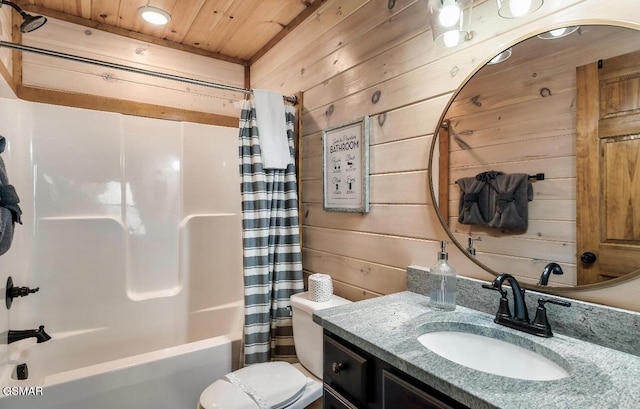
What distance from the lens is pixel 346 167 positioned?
1719mm

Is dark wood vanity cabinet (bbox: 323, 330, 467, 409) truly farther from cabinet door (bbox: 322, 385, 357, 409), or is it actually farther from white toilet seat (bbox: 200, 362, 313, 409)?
white toilet seat (bbox: 200, 362, 313, 409)

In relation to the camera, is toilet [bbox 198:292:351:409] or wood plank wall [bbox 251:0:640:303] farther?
toilet [bbox 198:292:351:409]

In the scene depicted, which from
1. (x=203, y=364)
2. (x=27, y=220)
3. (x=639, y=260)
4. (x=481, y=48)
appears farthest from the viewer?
(x=27, y=220)

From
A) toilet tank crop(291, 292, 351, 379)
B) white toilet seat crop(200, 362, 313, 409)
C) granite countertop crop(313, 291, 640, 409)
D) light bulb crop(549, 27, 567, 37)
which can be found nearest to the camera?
granite countertop crop(313, 291, 640, 409)

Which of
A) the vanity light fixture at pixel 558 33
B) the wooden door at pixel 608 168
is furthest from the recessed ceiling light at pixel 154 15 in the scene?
the wooden door at pixel 608 168

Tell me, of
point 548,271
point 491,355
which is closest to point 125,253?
point 491,355

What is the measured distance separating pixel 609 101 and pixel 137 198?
2553 millimetres

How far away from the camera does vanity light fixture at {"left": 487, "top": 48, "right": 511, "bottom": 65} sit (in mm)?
1051

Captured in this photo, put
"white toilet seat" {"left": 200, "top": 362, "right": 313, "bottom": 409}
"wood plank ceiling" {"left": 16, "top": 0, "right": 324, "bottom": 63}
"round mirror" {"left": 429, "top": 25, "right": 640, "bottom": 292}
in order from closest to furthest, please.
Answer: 1. "round mirror" {"left": 429, "top": 25, "right": 640, "bottom": 292}
2. "white toilet seat" {"left": 200, "top": 362, "right": 313, "bottom": 409}
3. "wood plank ceiling" {"left": 16, "top": 0, "right": 324, "bottom": 63}

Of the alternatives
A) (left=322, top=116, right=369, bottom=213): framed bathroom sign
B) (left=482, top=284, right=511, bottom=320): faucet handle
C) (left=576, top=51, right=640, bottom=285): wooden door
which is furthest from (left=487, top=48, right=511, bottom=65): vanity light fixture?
(left=482, top=284, right=511, bottom=320): faucet handle

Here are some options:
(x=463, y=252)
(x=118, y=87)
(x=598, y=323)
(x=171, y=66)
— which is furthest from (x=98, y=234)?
(x=598, y=323)

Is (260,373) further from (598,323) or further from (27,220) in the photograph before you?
(27,220)

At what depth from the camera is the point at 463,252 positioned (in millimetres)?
1182

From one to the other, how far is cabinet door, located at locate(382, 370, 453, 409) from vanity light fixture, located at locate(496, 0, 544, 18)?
1.07 m
